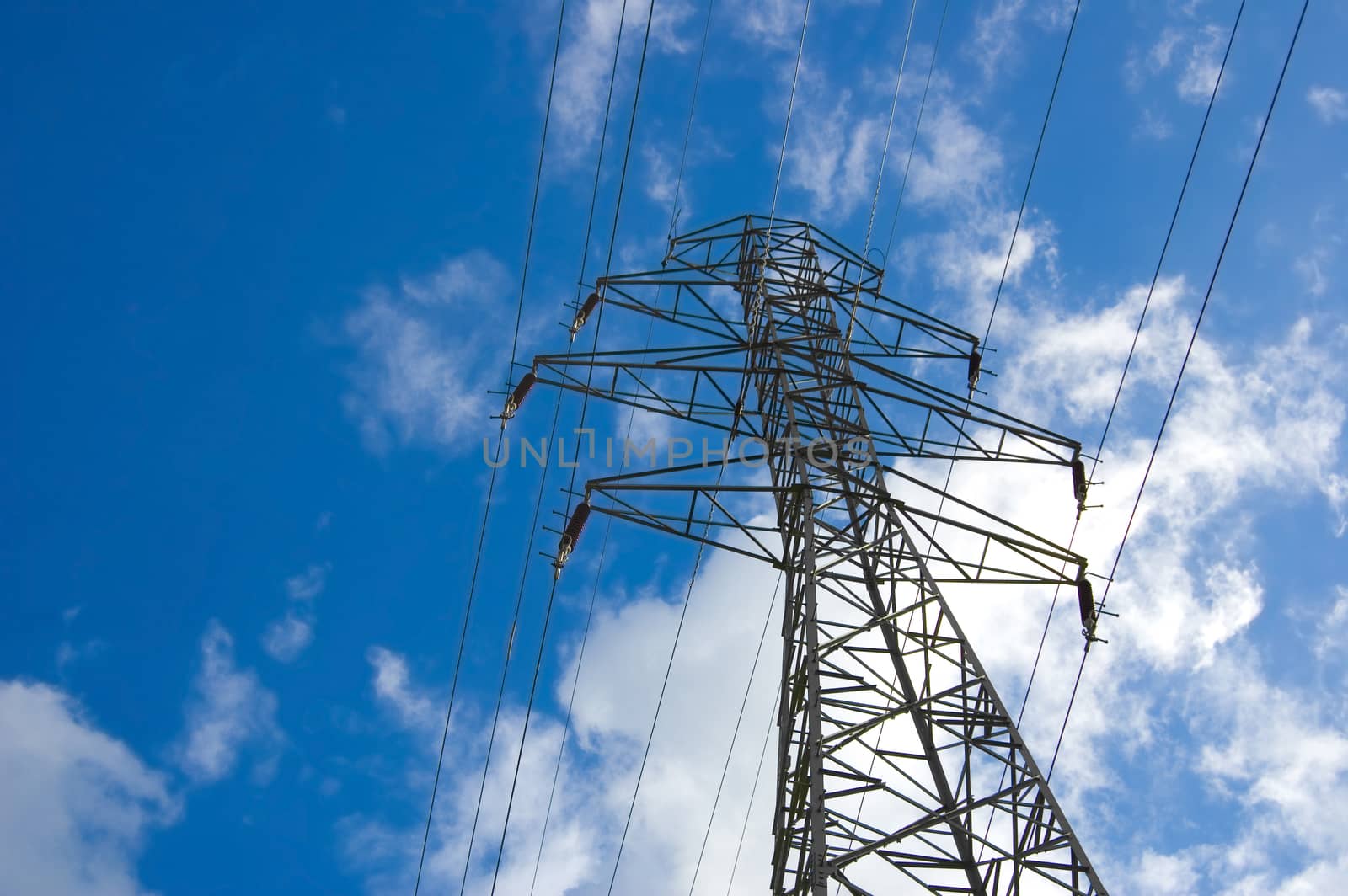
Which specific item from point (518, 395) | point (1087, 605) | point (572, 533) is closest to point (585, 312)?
point (518, 395)

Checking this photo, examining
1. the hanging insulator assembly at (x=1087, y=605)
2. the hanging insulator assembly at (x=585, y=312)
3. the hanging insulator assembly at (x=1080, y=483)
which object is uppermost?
the hanging insulator assembly at (x=585, y=312)

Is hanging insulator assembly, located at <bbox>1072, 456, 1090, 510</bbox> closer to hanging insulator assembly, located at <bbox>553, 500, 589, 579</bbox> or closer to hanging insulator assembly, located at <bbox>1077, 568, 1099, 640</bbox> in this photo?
hanging insulator assembly, located at <bbox>1077, 568, 1099, 640</bbox>

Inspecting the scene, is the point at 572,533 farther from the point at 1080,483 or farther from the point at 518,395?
the point at 1080,483

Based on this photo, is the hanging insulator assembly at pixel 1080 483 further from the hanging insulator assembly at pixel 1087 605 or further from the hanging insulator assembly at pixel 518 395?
the hanging insulator assembly at pixel 518 395

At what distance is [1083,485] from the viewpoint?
1456 centimetres

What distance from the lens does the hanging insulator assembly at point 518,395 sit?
14.9 m

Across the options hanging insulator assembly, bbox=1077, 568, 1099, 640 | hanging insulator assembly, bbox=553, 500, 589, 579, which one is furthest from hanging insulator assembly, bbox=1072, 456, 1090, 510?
hanging insulator assembly, bbox=553, 500, 589, 579

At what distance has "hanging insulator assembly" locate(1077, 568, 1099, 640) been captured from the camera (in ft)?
40.5

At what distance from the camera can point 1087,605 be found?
12.4m

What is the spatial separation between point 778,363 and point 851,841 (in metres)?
6.69

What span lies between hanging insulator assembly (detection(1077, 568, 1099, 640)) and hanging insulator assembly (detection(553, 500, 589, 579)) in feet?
19.7

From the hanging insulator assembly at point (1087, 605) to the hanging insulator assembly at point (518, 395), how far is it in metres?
7.82

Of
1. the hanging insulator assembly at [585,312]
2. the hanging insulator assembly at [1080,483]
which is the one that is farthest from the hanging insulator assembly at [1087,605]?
the hanging insulator assembly at [585,312]

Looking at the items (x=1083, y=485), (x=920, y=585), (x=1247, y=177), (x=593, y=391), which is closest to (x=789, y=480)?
(x=920, y=585)
